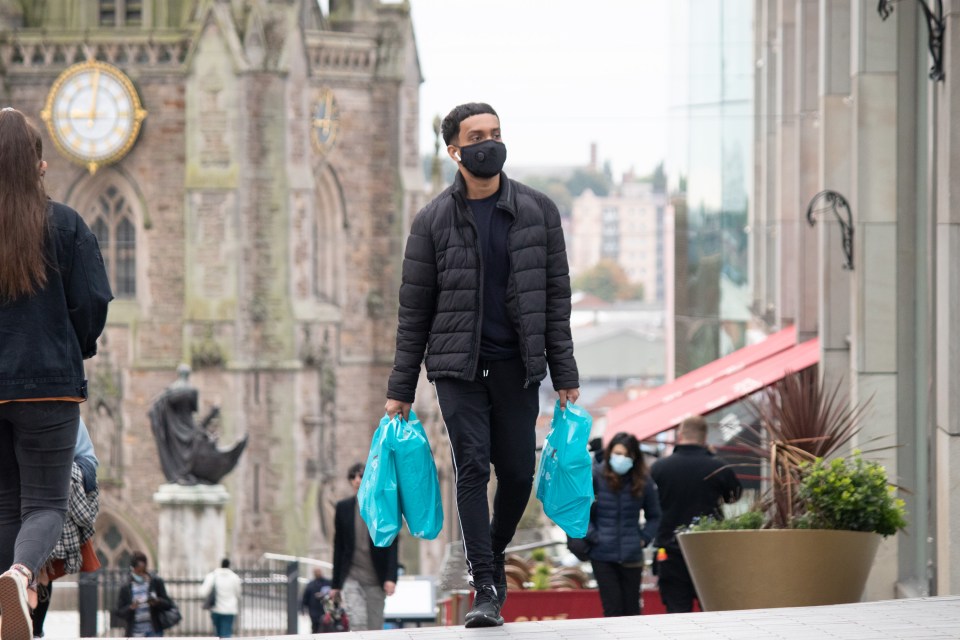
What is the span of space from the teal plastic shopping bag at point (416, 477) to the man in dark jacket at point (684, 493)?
4141 millimetres

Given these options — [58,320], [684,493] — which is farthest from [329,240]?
[58,320]

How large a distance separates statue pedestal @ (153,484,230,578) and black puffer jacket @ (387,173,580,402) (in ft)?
72.0

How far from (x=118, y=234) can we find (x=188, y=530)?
1609 centimetres

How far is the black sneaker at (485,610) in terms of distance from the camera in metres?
8.06

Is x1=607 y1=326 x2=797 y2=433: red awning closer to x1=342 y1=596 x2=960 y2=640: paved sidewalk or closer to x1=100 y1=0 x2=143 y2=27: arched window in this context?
x1=342 y1=596 x2=960 y2=640: paved sidewalk

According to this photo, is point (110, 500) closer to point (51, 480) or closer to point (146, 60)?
point (146, 60)

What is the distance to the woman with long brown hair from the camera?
7391 mm

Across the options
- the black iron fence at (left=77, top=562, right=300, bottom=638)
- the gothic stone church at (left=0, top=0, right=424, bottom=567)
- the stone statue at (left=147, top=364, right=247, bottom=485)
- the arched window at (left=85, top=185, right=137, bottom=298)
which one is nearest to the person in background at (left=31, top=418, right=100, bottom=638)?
the black iron fence at (left=77, top=562, right=300, bottom=638)

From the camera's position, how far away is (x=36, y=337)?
7.43 metres

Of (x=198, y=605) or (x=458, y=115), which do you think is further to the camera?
(x=198, y=605)

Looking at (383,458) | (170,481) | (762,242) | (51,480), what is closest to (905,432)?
(383,458)

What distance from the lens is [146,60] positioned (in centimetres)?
4394

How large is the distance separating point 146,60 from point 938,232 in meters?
35.0

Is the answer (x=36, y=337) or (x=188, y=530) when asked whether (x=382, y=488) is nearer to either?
(x=36, y=337)
